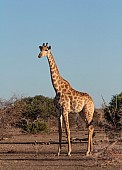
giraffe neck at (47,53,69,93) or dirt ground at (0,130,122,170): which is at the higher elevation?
giraffe neck at (47,53,69,93)

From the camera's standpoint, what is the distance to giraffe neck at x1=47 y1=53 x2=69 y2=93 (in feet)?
59.3

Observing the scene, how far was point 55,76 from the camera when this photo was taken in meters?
18.2

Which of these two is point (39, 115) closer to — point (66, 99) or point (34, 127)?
point (34, 127)

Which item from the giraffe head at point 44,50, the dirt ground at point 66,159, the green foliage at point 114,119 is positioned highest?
the giraffe head at point 44,50

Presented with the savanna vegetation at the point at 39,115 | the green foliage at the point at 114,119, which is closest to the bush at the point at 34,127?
the savanna vegetation at the point at 39,115

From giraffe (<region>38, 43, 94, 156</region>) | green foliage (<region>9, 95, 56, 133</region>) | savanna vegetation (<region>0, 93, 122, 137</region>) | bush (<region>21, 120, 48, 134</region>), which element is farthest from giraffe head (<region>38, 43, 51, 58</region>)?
bush (<region>21, 120, 48, 134</region>)

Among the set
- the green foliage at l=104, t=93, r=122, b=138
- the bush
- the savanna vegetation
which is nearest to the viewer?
the green foliage at l=104, t=93, r=122, b=138

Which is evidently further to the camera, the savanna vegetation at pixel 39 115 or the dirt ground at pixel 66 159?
the savanna vegetation at pixel 39 115

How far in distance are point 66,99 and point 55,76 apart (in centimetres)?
108

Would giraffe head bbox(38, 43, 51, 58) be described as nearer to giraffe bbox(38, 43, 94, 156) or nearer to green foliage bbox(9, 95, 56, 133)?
giraffe bbox(38, 43, 94, 156)

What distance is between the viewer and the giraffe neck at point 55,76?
18.1 metres

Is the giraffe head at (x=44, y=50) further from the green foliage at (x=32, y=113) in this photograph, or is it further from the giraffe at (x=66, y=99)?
the green foliage at (x=32, y=113)

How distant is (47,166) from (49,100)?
3358 centimetres

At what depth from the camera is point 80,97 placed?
59.1 feet
